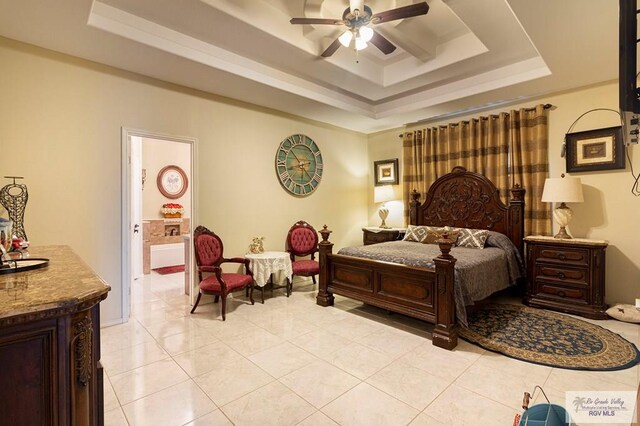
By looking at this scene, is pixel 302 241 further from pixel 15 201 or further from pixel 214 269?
pixel 15 201

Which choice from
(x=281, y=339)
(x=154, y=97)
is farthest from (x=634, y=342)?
(x=154, y=97)

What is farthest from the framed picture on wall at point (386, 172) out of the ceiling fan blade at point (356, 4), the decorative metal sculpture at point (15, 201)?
the decorative metal sculpture at point (15, 201)

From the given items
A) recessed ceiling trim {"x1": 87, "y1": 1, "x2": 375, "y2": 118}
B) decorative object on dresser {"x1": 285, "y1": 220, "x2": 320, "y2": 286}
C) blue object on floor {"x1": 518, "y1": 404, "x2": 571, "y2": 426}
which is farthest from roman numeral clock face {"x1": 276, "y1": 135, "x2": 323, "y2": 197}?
blue object on floor {"x1": 518, "y1": 404, "x2": 571, "y2": 426}

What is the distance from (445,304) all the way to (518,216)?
2148mm

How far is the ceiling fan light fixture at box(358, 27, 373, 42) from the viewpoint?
2.55 meters

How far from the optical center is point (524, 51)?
3.37 m

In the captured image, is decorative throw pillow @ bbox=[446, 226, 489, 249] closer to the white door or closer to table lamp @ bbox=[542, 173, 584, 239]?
table lamp @ bbox=[542, 173, 584, 239]

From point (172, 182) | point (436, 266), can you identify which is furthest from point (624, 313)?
point (172, 182)

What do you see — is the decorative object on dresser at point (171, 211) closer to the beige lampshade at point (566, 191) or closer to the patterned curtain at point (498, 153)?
the patterned curtain at point (498, 153)

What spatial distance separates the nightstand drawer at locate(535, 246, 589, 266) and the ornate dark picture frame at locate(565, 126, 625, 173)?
3.58 ft

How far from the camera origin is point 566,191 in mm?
3465

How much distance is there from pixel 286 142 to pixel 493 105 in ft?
10.2

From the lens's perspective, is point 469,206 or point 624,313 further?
point 469,206

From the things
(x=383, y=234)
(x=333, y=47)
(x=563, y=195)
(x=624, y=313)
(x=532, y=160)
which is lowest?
(x=624, y=313)
